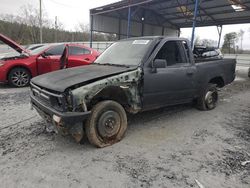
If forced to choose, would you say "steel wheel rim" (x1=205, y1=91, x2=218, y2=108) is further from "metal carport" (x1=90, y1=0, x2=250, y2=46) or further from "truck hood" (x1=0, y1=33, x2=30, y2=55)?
"metal carport" (x1=90, y1=0, x2=250, y2=46)

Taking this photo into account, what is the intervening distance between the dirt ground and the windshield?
4.49 ft

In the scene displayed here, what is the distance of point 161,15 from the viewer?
2317 centimetres

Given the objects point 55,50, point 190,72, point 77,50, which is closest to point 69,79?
point 190,72

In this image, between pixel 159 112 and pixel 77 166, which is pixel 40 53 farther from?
pixel 77 166

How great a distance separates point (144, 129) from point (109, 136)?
0.97m

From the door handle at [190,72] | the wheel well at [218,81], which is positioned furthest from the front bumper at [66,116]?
the wheel well at [218,81]

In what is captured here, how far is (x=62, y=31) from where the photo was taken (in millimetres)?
Result: 42438

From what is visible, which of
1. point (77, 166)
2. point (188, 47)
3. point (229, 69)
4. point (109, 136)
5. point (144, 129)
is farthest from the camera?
point (229, 69)

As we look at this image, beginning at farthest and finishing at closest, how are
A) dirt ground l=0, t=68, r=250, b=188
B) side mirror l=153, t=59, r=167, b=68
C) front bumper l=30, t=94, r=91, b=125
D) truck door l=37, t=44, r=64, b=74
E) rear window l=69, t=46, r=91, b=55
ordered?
rear window l=69, t=46, r=91, b=55 → truck door l=37, t=44, r=64, b=74 → side mirror l=153, t=59, r=167, b=68 → front bumper l=30, t=94, r=91, b=125 → dirt ground l=0, t=68, r=250, b=188

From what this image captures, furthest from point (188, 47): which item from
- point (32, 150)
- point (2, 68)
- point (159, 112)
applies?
point (2, 68)

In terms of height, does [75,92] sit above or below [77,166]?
above

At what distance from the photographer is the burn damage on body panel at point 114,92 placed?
9.99 feet

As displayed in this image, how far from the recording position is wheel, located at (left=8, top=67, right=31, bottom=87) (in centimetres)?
761

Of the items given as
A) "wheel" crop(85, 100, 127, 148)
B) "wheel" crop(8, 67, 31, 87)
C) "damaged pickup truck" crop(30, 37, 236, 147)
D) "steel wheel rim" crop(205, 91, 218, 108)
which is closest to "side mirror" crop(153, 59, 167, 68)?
"damaged pickup truck" crop(30, 37, 236, 147)
